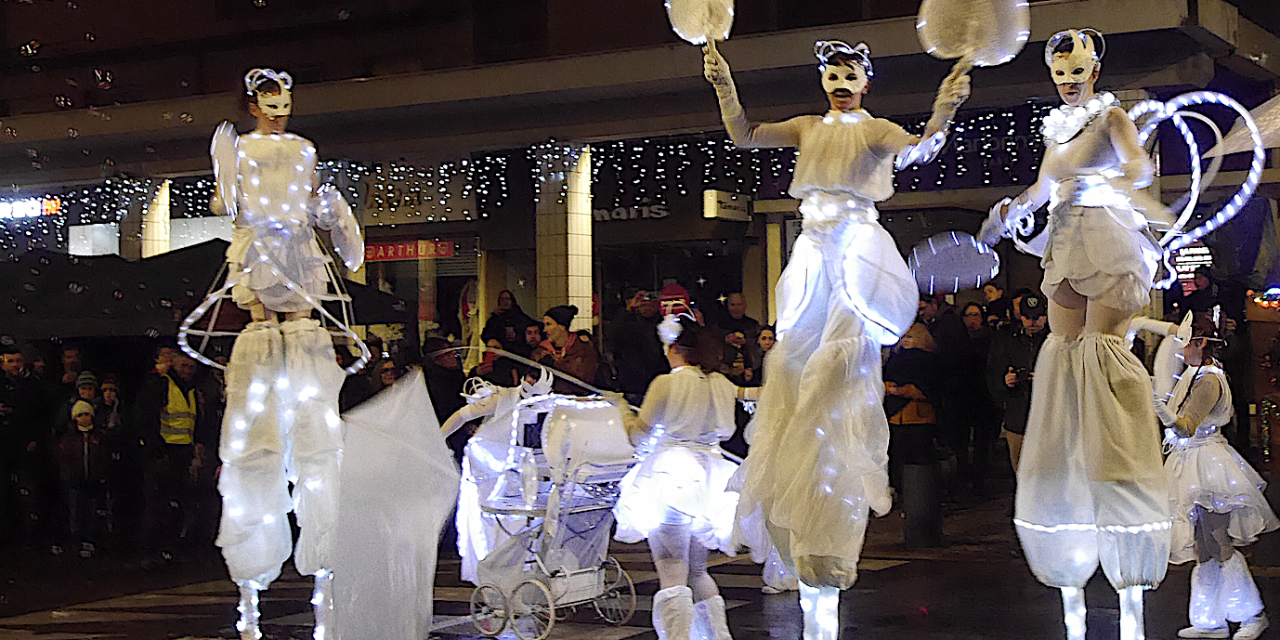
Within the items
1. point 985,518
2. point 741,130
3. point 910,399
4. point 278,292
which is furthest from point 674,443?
point 985,518

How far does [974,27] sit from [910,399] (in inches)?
166

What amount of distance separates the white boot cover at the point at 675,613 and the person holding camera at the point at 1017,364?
11.3 feet

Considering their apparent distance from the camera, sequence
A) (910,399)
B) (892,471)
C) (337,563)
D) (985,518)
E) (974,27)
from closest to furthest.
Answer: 1. (974,27)
2. (337,563)
3. (910,399)
4. (892,471)
5. (985,518)

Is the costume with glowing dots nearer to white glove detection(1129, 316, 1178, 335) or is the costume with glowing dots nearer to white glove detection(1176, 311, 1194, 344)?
white glove detection(1129, 316, 1178, 335)

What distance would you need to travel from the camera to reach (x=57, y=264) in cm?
844

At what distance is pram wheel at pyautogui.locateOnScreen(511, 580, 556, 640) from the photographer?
5.46 m

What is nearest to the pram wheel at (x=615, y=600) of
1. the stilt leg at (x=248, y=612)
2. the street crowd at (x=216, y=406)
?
the street crowd at (x=216, y=406)

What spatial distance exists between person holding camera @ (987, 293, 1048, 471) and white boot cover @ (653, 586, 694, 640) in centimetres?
344

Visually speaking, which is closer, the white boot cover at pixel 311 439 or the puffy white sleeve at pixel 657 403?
the puffy white sleeve at pixel 657 403

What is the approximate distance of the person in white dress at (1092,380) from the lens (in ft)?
13.2

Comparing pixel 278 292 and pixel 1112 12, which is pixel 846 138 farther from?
pixel 1112 12

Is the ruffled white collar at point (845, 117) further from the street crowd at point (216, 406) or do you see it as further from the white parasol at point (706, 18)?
the street crowd at point (216, 406)

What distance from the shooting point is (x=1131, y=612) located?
13.2ft

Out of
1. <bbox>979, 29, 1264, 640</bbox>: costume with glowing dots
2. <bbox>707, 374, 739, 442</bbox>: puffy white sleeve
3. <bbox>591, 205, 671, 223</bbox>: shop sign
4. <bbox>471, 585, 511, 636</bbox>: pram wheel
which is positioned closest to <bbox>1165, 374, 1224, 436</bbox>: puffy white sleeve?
<bbox>979, 29, 1264, 640</bbox>: costume with glowing dots
